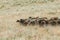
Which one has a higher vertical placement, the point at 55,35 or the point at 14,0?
the point at 55,35

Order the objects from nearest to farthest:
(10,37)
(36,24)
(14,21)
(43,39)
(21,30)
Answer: (43,39) → (10,37) → (21,30) → (36,24) → (14,21)

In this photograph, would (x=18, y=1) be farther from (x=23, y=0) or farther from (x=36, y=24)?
(x=36, y=24)

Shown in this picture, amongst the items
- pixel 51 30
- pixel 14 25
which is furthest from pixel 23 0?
pixel 51 30

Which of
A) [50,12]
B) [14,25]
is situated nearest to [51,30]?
[14,25]

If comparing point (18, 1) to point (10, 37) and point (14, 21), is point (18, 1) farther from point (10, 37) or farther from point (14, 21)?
point (10, 37)

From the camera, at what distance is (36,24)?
38.7 feet

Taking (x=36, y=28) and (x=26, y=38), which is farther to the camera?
(x=36, y=28)

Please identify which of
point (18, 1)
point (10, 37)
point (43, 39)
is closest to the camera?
point (43, 39)

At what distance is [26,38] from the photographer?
385 inches

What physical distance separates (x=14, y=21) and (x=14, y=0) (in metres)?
10.3

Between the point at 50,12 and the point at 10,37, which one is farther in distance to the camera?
the point at 50,12

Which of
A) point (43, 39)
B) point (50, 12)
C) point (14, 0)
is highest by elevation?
point (43, 39)

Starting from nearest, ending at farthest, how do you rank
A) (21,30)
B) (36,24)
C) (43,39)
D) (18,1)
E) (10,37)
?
(43,39) < (10,37) < (21,30) < (36,24) < (18,1)

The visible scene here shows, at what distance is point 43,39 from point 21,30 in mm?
1858
